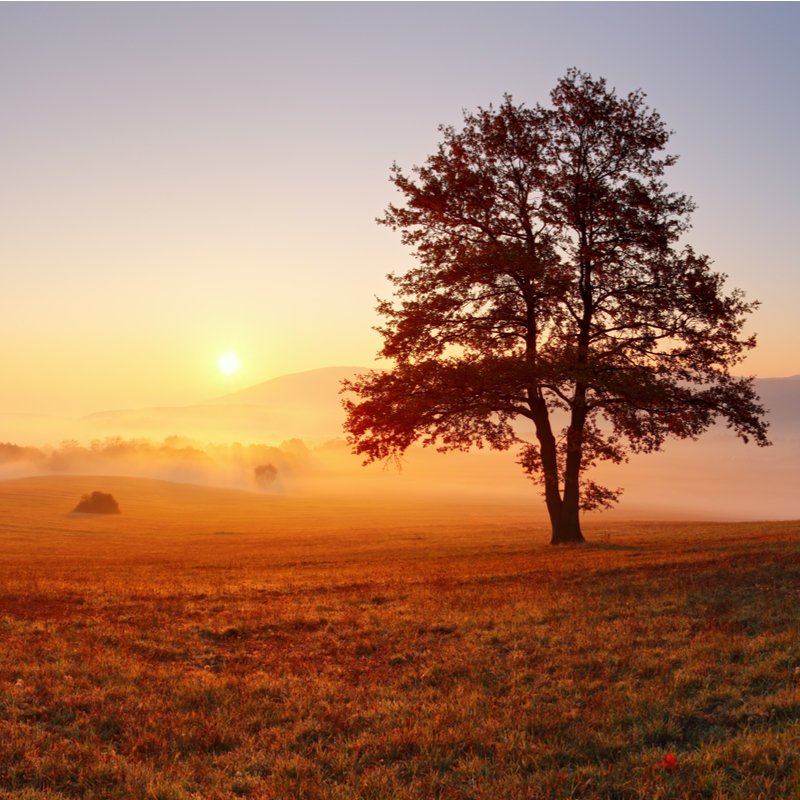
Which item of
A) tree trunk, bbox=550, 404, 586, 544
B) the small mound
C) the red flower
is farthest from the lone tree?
the small mound

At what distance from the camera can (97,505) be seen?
89562 millimetres

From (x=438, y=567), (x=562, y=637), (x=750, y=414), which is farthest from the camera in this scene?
(x=750, y=414)

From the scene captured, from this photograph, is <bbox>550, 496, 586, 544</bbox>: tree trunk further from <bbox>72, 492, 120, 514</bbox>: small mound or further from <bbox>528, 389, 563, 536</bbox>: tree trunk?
<bbox>72, 492, 120, 514</bbox>: small mound

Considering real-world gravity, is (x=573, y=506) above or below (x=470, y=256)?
below

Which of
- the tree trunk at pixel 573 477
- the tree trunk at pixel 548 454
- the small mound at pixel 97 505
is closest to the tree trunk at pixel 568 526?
the tree trunk at pixel 573 477

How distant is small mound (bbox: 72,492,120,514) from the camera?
88.2 m

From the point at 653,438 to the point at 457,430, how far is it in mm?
7418

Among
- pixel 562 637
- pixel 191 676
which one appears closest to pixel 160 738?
pixel 191 676

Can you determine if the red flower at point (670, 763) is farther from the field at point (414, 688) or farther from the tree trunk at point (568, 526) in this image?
the tree trunk at point (568, 526)

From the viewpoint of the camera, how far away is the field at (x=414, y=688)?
232 inches

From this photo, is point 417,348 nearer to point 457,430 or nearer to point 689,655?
point 457,430

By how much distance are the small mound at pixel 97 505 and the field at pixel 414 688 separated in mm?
78864

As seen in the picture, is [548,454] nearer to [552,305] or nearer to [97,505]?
[552,305]

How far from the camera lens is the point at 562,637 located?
1024 cm
